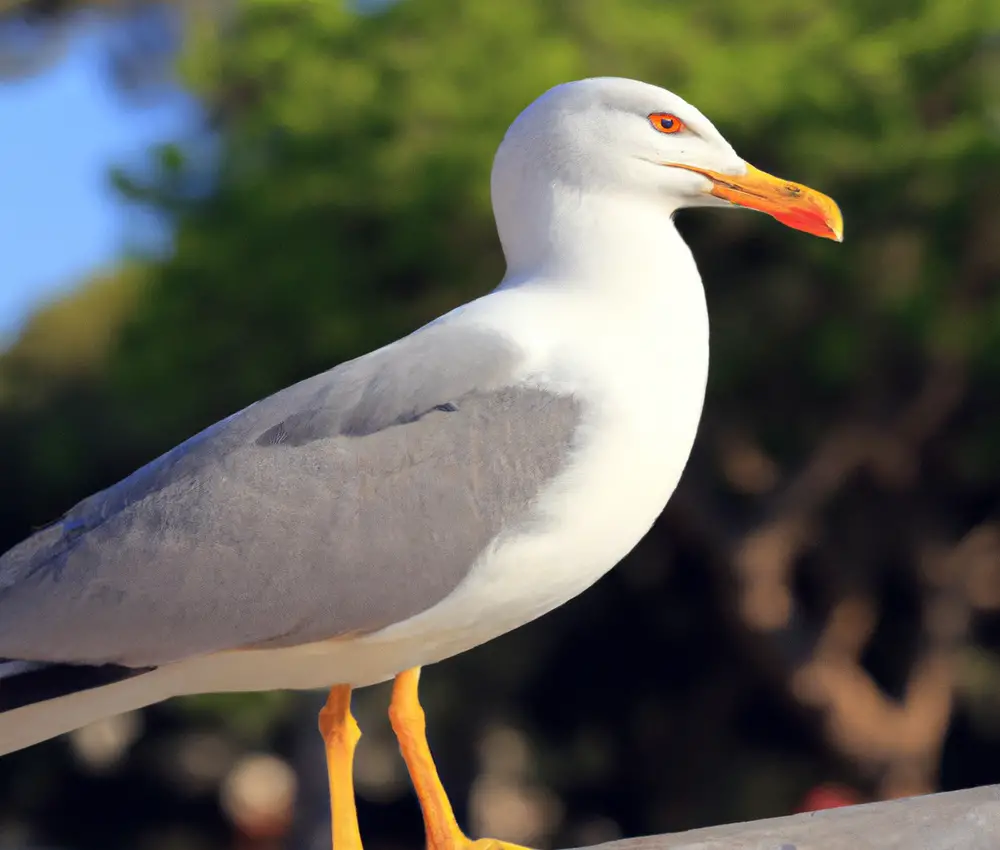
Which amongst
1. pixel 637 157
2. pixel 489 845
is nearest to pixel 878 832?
pixel 489 845

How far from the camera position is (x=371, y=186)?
1231 cm

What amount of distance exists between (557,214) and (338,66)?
9.65 meters

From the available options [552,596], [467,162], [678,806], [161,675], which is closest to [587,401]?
[552,596]

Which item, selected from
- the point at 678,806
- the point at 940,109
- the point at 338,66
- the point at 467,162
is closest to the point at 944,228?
the point at 940,109

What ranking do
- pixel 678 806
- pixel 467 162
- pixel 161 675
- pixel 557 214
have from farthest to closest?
pixel 678 806 < pixel 467 162 < pixel 557 214 < pixel 161 675

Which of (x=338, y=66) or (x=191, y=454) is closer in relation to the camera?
(x=191, y=454)

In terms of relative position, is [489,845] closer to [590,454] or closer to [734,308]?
[590,454]

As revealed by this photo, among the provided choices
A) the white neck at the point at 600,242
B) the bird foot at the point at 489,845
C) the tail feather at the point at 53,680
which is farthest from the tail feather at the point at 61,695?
the white neck at the point at 600,242

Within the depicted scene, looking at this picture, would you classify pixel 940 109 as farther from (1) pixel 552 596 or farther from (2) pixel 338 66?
(1) pixel 552 596

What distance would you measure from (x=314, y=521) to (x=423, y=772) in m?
0.62

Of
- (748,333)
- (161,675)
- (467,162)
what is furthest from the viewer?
(748,333)

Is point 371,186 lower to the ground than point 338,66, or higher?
Result: lower

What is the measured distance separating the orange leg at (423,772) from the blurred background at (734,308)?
27.4 feet

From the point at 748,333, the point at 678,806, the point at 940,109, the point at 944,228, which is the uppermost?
the point at 940,109
